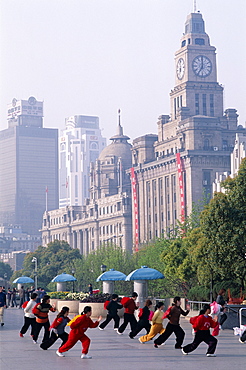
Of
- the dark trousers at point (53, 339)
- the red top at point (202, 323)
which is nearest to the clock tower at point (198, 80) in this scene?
the dark trousers at point (53, 339)

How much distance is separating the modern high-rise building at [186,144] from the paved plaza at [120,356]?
10295 cm

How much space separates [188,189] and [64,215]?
64406 mm

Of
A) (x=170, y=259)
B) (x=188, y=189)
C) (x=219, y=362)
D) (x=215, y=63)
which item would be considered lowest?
(x=219, y=362)

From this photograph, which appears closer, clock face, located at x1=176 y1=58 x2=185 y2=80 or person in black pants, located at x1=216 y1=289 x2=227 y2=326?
person in black pants, located at x1=216 y1=289 x2=227 y2=326

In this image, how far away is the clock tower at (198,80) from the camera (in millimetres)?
141500

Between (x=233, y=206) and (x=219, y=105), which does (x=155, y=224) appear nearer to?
(x=219, y=105)

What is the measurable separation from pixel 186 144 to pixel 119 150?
50700mm

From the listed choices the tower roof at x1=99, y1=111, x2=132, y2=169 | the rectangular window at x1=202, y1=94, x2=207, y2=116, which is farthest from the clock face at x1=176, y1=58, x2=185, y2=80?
the tower roof at x1=99, y1=111, x2=132, y2=169

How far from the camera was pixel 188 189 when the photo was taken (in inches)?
5022

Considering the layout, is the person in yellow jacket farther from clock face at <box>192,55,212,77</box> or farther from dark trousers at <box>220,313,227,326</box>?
clock face at <box>192,55,212,77</box>

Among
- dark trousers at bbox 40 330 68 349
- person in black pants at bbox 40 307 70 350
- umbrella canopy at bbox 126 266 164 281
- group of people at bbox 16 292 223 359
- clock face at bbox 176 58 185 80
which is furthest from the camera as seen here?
clock face at bbox 176 58 185 80

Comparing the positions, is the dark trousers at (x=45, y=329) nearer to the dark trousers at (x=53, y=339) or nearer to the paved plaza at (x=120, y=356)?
the paved plaza at (x=120, y=356)

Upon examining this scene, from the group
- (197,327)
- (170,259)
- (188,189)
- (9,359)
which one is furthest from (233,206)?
(188,189)

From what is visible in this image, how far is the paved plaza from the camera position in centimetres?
1798
